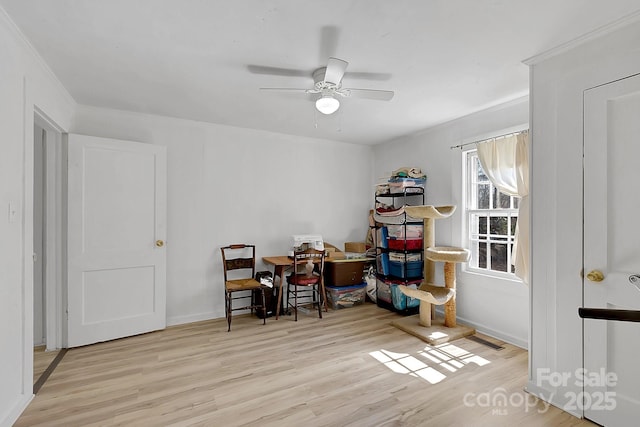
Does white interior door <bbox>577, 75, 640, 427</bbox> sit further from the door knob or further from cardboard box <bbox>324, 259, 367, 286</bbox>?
cardboard box <bbox>324, 259, 367, 286</bbox>

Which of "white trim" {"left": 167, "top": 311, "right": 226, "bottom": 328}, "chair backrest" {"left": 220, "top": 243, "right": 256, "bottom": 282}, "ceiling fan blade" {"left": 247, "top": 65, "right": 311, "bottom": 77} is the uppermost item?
"ceiling fan blade" {"left": 247, "top": 65, "right": 311, "bottom": 77}

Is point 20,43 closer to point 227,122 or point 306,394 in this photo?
point 227,122

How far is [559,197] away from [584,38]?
0.99m

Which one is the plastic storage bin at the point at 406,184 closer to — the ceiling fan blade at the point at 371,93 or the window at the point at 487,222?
the window at the point at 487,222

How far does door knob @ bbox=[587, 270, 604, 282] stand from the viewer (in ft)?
6.27

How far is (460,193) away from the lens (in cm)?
368

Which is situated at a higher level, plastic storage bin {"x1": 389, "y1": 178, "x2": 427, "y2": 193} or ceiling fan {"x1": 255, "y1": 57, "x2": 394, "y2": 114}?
ceiling fan {"x1": 255, "y1": 57, "x2": 394, "y2": 114}

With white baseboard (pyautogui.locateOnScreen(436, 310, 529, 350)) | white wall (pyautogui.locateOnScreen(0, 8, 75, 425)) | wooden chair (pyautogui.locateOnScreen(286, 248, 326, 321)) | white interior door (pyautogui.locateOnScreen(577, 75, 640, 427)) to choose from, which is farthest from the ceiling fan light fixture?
white baseboard (pyautogui.locateOnScreen(436, 310, 529, 350))

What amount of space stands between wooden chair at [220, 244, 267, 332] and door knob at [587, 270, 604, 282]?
2.96m

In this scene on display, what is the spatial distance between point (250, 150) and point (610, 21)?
3469 millimetres

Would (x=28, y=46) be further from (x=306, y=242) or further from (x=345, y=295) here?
(x=345, y=295)

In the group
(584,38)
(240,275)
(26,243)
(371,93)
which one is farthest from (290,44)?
(240,275)

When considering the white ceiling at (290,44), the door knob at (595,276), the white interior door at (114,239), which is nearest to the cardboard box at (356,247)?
the white ceiling at (290,44)

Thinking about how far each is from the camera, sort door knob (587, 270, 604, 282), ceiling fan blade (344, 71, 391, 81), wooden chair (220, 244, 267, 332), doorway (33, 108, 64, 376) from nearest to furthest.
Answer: door knob (587, 270, 604, 282)
ceiling fan blade (344, 71, 391, 81)
doorway (33, 108, 64, 376)
wooden chair (220, 244, 267, 332)
